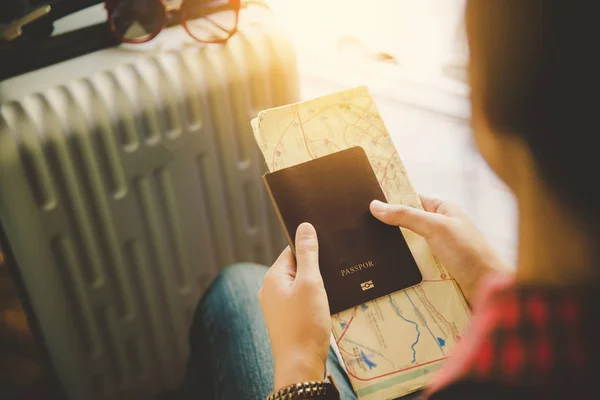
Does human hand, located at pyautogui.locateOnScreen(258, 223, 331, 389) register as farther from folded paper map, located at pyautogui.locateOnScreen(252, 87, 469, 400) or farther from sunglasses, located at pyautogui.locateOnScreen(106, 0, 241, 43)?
sunglasses, located at pyautogui.locateOnScreen(106, 0, 241, 43)

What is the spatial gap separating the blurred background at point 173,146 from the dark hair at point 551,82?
1.24ft

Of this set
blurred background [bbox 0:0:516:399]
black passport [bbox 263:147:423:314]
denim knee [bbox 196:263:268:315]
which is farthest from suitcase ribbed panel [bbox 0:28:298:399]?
black passport [bbox 263:147:423:314]

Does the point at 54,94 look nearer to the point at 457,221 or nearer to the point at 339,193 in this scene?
the point at 339,193

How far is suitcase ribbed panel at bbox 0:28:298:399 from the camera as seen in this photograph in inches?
30.2

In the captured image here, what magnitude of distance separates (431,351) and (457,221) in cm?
16

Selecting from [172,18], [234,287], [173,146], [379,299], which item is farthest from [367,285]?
[172,18]

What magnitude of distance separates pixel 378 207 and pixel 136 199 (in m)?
0.40

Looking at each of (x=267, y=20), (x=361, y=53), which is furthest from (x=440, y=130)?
(x=267, y=20)

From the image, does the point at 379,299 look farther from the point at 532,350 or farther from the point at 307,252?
the point at 532,350

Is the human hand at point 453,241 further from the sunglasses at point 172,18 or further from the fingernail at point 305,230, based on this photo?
the sunglasses at point 172,18

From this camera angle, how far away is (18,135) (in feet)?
2.41

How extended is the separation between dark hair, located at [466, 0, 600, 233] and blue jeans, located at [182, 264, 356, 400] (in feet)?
1.39

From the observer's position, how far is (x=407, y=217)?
2.12 feet

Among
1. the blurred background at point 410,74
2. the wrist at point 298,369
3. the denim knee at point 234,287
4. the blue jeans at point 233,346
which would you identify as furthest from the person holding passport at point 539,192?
the blurred background at point 410,74
